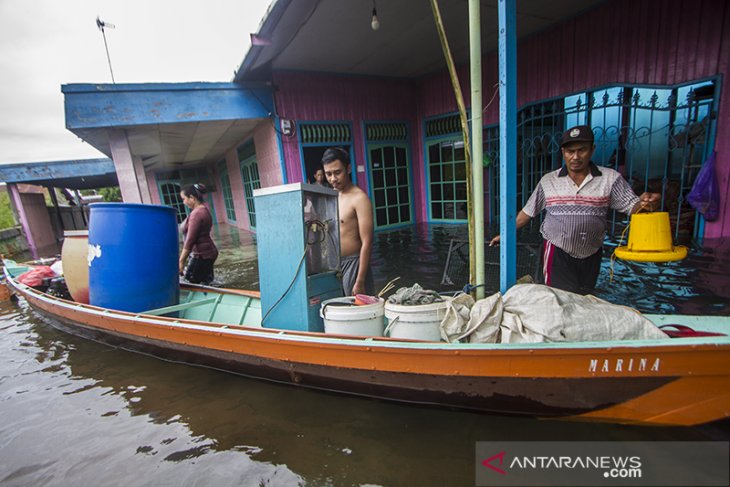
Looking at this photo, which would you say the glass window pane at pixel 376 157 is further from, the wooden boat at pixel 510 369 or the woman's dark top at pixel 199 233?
the wooden boat at pixel 510 369

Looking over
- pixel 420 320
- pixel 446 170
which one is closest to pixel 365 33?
pixel 446 170

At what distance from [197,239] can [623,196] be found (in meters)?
4.58

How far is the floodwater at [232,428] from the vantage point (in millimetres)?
1858

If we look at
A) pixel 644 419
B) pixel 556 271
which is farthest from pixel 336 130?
pixel 644 419

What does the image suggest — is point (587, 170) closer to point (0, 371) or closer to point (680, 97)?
point (680, 97)

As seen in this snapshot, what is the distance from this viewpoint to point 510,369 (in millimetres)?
1747

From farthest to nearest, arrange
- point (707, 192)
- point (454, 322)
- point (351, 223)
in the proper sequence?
point (707, 192)
point (351, 223)
point (454, 322)

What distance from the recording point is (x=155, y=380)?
305cm

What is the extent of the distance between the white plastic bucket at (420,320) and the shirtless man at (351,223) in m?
0.76

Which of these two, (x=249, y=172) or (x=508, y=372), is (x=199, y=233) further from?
(x=249, y=172)

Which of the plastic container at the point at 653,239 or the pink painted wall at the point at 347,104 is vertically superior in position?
the pink painted wall at the point at 347,104

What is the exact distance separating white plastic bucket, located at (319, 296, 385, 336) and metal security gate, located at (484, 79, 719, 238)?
437 centimetres

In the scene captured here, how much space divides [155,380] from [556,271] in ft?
12.0

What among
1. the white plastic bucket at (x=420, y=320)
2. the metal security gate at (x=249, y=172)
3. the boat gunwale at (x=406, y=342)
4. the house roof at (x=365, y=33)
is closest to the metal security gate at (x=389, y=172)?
the house roof at (x=365, y=33)
